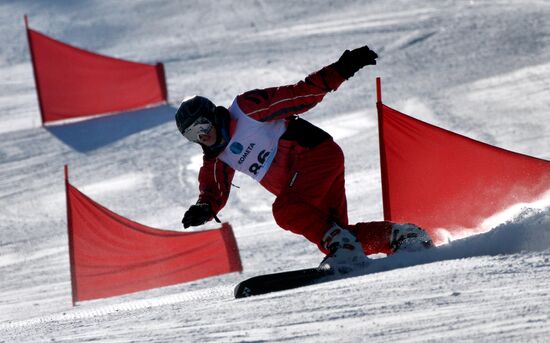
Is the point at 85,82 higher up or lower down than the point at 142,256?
higher up

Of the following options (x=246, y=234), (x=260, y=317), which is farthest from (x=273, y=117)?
(x=246, y=234)

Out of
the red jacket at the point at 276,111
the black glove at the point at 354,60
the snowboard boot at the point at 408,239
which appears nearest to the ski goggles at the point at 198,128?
the red jacket at the point at 276,111

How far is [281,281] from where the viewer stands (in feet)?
15.0

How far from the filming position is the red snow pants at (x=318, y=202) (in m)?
4.99

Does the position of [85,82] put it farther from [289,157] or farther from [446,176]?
[289,157]

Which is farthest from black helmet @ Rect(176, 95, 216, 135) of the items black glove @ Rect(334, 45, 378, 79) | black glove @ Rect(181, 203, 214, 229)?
black glove @ Rect(334, 45, 378, 79)


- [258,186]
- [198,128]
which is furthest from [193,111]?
[258,186]

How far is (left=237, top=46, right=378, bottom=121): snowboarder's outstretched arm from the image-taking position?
16.2 ft

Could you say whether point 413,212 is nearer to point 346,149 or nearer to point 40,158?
point 346,149

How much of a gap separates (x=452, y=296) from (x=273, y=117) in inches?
77.7

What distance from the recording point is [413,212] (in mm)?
5941

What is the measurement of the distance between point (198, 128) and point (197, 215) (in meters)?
0.40

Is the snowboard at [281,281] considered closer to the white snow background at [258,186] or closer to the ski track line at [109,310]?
the white snow background at [258,186]

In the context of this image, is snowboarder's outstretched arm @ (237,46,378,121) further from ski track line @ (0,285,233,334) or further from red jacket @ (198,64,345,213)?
ski track line @ (0,285,233,334)
